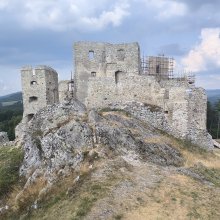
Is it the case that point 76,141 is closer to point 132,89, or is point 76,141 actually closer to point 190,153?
point 190,153

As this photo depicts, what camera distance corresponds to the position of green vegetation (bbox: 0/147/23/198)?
962 inches

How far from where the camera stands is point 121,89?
36.0 meters

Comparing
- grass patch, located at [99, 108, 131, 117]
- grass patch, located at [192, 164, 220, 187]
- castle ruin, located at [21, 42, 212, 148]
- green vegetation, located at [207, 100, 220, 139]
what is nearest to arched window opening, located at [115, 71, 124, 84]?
castle ruin, located at [21, 42, 212, 148]

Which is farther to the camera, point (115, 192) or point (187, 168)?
point (187, 168)

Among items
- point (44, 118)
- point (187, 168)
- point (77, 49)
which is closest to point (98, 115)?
point (44, 118)

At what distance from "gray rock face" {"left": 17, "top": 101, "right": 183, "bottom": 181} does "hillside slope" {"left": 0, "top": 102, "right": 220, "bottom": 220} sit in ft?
0.20

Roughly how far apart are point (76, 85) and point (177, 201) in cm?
2079

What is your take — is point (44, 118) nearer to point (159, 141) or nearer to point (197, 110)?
point (159, 141)

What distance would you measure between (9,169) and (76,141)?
16.6ft

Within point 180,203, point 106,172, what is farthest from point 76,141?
point 180,203

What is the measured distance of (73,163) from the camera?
23297 millimetres

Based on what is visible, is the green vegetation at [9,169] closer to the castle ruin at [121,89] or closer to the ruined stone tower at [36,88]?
the ruined stone tower at [36,88]

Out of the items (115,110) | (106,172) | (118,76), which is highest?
(118,76)

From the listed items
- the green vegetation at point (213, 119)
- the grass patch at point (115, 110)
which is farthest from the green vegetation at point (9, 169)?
the green vegetation at point (213, 119)
